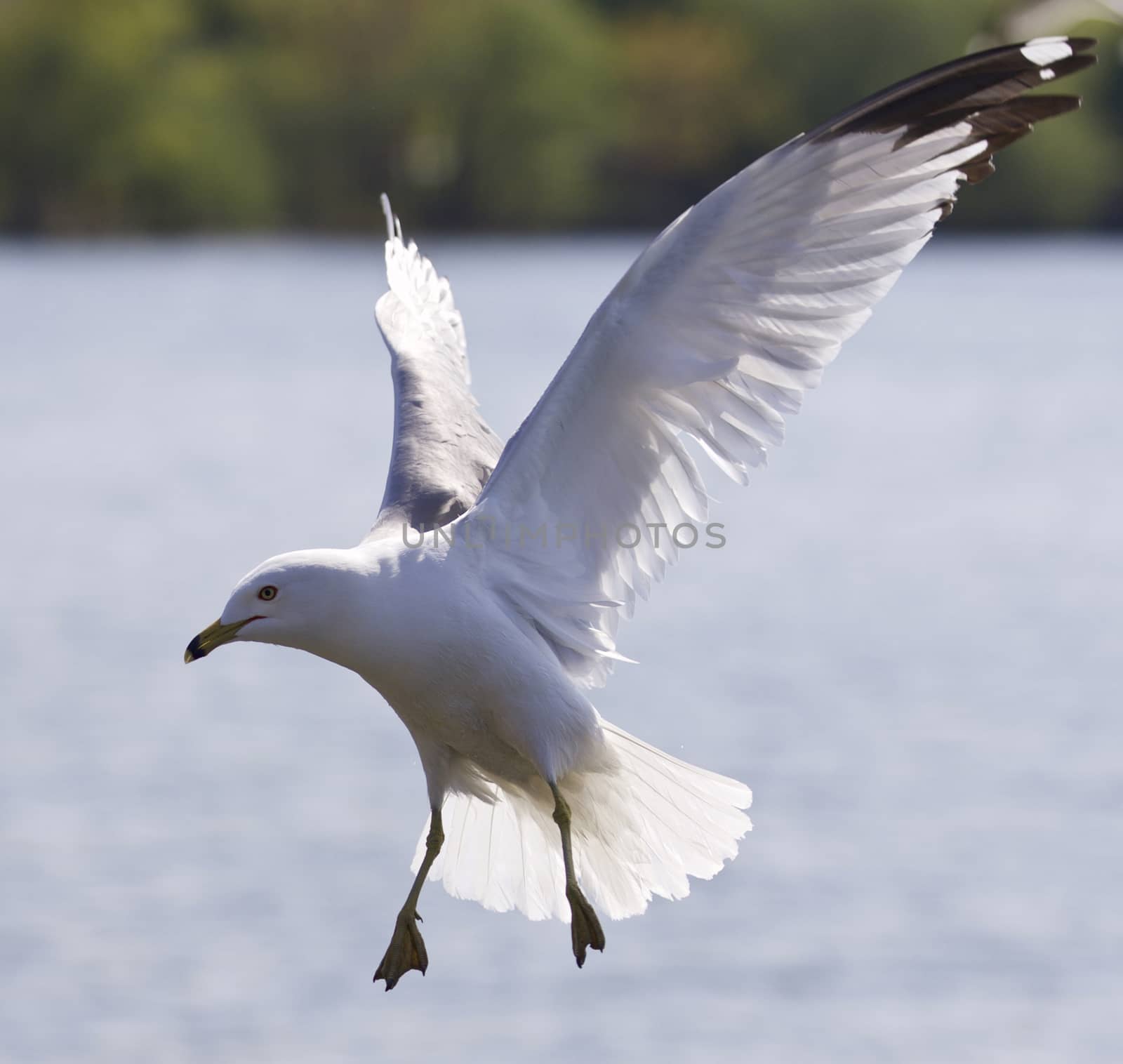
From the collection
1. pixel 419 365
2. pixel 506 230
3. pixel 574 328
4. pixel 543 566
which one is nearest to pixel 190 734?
pixel 419 365

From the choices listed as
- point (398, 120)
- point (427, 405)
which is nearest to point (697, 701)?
point (427, 405)

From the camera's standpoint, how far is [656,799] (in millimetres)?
5805

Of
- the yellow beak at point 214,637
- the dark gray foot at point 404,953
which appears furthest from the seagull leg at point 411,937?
the yellow beak at point 214,637

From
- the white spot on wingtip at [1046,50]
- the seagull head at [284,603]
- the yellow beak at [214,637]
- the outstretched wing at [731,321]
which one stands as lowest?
the yellow beak at [214,637]

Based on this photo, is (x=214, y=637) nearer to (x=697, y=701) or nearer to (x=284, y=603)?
(x=284, y=603)

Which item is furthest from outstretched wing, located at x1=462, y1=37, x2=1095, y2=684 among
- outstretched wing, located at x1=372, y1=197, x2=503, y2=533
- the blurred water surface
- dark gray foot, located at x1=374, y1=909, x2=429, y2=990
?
the blurred water surface

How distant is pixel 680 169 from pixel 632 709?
33.9 metres

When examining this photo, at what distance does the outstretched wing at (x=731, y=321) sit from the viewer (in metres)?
5.02

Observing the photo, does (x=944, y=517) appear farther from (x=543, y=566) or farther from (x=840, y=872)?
(x=543, y=566)

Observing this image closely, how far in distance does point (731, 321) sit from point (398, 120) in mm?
42545

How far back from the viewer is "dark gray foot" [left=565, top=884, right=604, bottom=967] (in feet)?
17.3

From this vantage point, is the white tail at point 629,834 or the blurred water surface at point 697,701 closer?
the white tail at point 629,834

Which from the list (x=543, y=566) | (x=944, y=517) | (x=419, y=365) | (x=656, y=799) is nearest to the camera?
(x=543, y=566)

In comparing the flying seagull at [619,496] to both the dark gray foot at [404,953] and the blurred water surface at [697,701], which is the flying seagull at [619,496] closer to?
the dark gray foot at [404,953]
